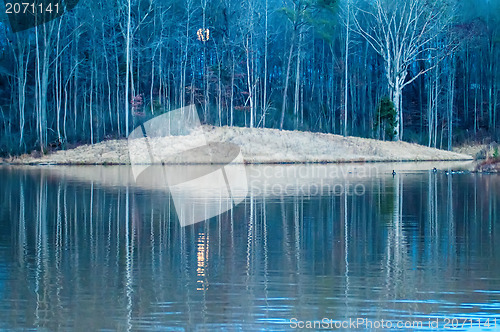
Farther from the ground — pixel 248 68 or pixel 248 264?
pixel 248 68

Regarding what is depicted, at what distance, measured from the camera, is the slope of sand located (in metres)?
44.6

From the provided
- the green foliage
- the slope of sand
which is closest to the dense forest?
the green foliage

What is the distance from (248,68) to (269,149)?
33.1 ft

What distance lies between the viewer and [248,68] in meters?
54.4

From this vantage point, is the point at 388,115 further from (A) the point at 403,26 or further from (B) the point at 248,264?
(B) the point at 248,264

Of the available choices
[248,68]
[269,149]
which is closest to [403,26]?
[248,68]

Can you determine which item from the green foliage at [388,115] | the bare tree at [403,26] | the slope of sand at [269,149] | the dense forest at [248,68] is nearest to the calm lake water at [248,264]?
the slope of sand at [269,149]

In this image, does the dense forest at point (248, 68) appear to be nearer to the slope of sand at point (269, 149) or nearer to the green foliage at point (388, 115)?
the green foliage at point (388, 115)

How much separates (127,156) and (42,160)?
17.7ft

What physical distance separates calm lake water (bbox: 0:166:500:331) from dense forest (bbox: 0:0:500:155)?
32.6 meters

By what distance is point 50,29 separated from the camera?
4928 centimetres

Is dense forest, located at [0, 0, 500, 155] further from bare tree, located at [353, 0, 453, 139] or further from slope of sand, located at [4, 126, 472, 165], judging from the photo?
slope of sand, located at [4, 126, 472, 165]

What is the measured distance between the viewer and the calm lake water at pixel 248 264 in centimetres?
Answer: 791

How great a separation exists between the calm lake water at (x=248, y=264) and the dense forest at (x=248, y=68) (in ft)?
107
